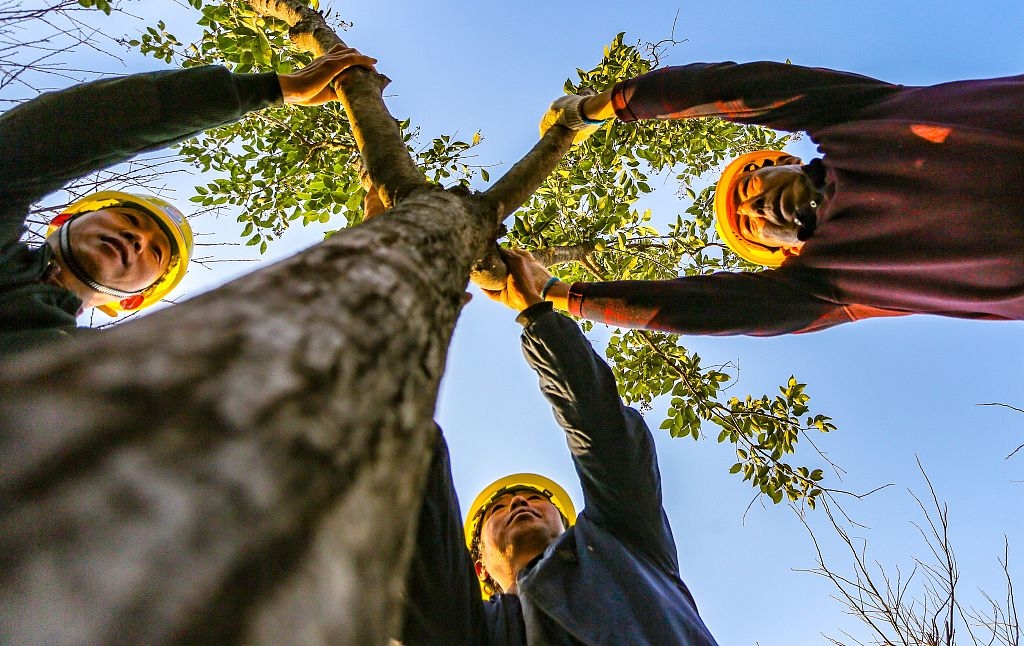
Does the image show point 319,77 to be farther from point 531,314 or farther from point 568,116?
point 531,314

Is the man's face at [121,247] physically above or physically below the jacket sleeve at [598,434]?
above

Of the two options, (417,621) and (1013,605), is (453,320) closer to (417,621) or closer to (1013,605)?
(417,621)

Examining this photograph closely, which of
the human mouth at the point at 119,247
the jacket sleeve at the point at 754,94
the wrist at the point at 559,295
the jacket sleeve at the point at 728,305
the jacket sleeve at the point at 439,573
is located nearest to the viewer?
the jacket sleeve at the point at 439,573

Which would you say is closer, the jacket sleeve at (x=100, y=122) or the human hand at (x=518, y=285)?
the jacket sleeve at (x=100, y=122)

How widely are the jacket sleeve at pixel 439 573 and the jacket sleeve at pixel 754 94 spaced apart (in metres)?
2.05

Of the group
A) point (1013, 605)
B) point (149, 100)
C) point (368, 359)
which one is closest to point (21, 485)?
point (368, 359)

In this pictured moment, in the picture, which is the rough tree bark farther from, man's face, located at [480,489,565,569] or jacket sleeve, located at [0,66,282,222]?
man's face, located at [480,489,565,569]

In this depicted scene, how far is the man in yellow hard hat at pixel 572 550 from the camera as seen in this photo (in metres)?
1.94

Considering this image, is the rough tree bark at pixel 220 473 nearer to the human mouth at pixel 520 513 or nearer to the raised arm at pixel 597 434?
the raised arm at pixel 597 434

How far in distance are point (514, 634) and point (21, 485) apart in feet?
7.58

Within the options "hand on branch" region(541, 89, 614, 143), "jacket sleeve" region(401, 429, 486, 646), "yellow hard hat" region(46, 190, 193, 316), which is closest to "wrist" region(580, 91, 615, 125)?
"hand on branch" region(541, 89, 614, 143)

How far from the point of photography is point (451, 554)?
196 centimetres

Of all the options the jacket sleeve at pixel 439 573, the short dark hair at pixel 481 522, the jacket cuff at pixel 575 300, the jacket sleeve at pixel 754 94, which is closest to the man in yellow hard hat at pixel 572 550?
the jacket sleeve at pixel 439 573

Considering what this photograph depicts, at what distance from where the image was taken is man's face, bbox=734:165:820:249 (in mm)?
2773
